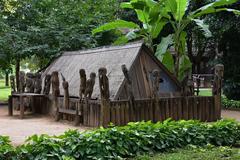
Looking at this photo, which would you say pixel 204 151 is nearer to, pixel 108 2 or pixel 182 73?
pixel 182 73

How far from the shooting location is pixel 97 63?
493 inches

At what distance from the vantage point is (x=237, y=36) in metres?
17.0

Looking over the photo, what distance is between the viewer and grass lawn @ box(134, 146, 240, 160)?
626cm

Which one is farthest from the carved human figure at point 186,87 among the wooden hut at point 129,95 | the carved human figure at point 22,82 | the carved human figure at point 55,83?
the carved human figure at point 22,82

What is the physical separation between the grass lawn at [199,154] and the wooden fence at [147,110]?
9.15 feet

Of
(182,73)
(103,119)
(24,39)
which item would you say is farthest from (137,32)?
(24,39)

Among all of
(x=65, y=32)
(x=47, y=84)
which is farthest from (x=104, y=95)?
(x=65, y=32)

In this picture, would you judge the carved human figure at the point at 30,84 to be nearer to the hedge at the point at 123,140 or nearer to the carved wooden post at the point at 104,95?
the carved wooden post at the point at 104,95

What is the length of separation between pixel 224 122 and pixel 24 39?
39.2 ft

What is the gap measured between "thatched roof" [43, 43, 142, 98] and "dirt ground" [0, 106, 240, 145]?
117 cm

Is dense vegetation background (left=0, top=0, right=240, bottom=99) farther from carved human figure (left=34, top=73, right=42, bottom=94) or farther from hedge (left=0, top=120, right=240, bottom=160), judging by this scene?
hedge (left=0, top=120, right=240, bottom=160)

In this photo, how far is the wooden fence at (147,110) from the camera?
31.2 feet

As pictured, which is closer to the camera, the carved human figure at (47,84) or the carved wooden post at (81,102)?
the carved wooden post at (81,102)

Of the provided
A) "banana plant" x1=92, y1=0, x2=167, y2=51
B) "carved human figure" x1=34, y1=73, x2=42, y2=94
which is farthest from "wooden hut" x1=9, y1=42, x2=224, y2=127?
"banana plant" x1=92, y1=0, x2=167, y2=51
